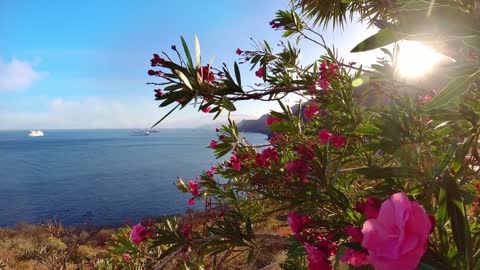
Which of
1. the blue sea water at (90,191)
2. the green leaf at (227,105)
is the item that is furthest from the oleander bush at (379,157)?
the blue sea water at (90,191)

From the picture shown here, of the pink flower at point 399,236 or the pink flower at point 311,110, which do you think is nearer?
the pink flower at point 399,236

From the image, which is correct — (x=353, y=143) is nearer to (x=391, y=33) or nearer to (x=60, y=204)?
(x=391, y=33)

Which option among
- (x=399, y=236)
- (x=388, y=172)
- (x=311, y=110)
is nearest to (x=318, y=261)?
(x=388, y=172)

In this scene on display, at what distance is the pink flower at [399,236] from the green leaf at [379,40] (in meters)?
0.29

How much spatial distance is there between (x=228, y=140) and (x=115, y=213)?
64.4ft

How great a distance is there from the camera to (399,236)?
38 cm

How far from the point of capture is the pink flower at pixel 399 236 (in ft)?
1.23

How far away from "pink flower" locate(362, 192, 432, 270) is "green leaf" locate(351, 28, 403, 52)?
11.3 inches

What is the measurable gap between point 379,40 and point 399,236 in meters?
0.34

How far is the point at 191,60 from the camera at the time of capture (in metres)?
0.96

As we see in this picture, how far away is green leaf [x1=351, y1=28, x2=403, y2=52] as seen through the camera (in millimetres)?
543

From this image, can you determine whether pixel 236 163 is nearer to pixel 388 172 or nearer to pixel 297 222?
pixel 297 222

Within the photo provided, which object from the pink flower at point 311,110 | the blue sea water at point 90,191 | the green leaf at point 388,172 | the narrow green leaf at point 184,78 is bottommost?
the blue sea water at point 90,191

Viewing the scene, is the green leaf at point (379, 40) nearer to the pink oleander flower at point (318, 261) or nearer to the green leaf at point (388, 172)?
the green leaf at point (388, 172)
